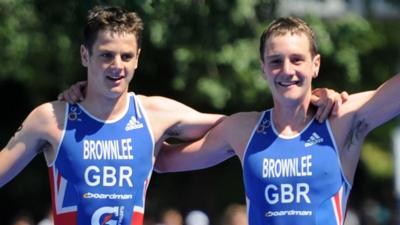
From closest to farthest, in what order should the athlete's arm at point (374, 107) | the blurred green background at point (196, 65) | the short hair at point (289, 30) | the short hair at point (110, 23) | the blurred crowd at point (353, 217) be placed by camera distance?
1. the athlete's arm at point (374, 107)
2. the short hair at point (289, 30)
3. the short hair at point (110, 23)
4. the blurred green background at point (196, 65)
5. the blurred crowd at point (353, 217)

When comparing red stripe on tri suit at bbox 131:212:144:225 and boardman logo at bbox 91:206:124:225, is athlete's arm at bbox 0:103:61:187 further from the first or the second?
red stripe on tri suit at bbox 131:212:144:225

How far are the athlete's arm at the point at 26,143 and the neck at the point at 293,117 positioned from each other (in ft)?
4.46

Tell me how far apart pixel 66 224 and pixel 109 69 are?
0.97 meters

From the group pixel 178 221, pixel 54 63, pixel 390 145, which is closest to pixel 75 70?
pixel 54 63

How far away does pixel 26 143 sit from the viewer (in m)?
8.86

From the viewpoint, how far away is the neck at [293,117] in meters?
8.64

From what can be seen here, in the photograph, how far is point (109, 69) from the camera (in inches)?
340

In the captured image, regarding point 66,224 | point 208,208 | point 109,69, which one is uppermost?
point 208,208

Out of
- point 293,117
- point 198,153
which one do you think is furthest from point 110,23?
point 293,117

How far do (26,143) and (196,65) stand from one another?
7.06 m

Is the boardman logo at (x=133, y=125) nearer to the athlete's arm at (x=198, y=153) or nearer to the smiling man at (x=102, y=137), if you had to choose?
the smiling man at (x=102, y=137)

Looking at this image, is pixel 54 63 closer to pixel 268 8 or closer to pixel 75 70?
pixel 75 70

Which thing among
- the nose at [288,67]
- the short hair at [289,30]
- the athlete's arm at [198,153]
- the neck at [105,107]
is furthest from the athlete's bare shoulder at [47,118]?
the nose at [288,67]

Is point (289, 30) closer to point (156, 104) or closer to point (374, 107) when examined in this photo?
point (374, 107)
